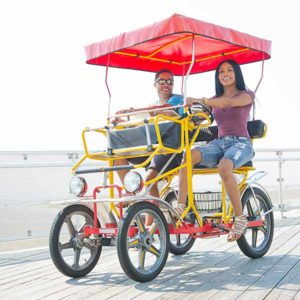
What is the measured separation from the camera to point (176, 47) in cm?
593

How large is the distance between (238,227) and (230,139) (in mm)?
794

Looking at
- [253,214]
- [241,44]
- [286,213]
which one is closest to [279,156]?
[286,213]

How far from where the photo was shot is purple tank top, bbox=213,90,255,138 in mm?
5266

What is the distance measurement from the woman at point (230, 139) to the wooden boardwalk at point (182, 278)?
0.42 m

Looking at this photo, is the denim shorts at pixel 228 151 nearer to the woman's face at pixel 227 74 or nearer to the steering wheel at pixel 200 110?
the steering wheel at pixel 200 110

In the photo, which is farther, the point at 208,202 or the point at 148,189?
the point at 208,202

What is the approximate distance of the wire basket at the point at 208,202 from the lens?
5.27 meters

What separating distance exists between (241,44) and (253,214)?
5.38 ft

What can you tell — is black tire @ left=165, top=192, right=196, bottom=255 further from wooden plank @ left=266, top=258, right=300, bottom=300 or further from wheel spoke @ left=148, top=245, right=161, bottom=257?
wooden plank @ left=266, top=258, right=300, bottom=300

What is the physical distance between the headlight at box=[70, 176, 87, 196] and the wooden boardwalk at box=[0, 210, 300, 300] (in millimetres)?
706

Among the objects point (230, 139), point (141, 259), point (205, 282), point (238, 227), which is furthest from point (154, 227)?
point (230, 139)

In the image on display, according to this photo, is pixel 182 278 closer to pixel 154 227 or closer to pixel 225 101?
pixel 154 227

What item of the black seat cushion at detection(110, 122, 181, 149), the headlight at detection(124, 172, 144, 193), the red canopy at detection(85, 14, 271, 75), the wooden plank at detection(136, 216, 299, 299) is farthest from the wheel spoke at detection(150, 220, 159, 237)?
the red canopy at detection(85, 14, 271, 75)

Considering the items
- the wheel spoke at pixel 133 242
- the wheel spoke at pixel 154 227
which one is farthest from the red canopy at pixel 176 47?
the wheel spoke at pixel 133 242
